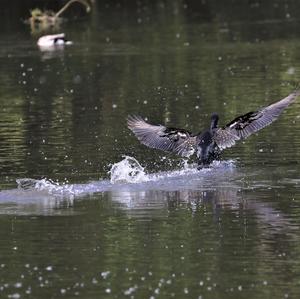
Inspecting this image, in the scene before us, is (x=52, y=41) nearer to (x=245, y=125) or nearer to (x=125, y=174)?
(x=245, y=125)

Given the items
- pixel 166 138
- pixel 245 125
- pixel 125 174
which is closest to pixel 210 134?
pixel 245 125

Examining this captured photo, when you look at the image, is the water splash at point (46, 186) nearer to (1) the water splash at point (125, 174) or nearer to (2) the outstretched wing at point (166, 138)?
(1) the water splash at point (125, 174)

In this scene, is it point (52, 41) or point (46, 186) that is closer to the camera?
point (46, 186)

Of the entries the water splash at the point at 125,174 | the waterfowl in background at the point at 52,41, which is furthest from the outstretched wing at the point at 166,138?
the waterfowl in background at the point at 52,41

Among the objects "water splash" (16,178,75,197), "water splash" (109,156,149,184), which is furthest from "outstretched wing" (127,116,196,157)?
"water splash" (16,178,75,197)

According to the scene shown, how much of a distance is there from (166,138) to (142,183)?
1267 millimetres

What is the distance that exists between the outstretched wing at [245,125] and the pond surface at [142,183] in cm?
34

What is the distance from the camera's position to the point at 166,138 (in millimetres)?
16516

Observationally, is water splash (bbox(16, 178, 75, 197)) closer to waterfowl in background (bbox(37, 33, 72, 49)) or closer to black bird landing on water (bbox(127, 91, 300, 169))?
black bird landing on water (bbox(127, 91, 300, 169))

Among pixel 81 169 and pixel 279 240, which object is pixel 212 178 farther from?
pixel 279 240

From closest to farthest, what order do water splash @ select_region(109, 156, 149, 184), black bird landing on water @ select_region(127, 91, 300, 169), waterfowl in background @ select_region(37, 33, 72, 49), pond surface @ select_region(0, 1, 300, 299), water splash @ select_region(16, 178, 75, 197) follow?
pond surface @ select_region(0, 1, 300, 299)
water splash @ select_region(16, 178, 75, 197)
water splash @ select_region(109, 156, 149, 184)
black bird landing on water @ select_region(127, 91, 300, 169)
waterfowl in background @ select_region(37, 33, 72, 49)

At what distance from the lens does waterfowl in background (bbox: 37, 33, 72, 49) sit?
3566cm

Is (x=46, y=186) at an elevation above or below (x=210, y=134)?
below

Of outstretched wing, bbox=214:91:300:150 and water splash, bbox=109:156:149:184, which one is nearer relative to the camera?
water splash, bbox=109:156:149:184
